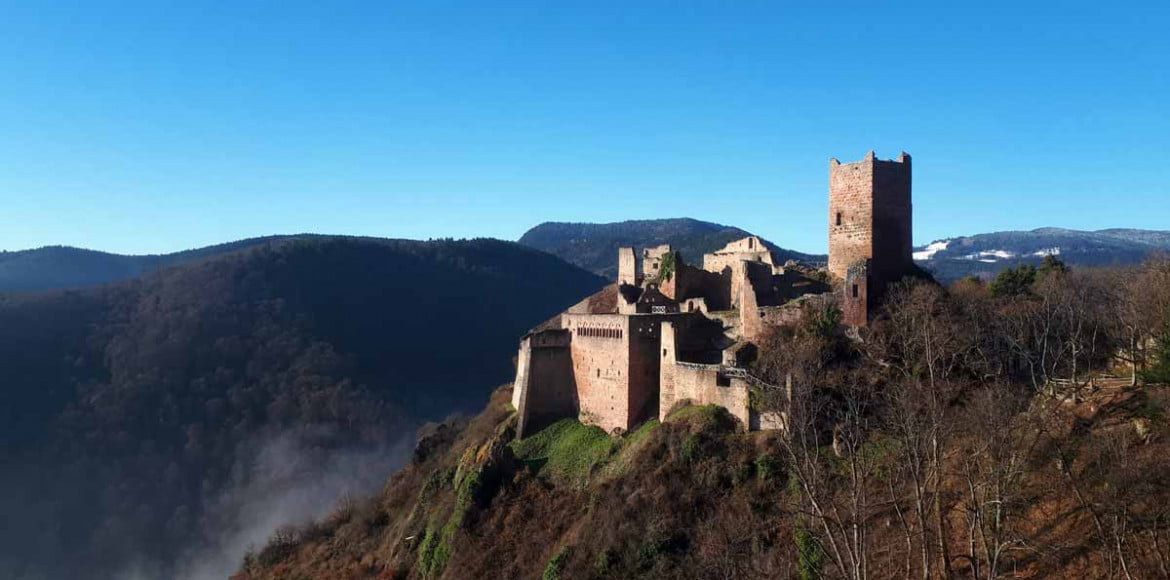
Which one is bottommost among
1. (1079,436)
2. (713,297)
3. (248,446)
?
(248,446)

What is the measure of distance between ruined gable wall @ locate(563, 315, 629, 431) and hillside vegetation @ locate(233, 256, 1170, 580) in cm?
124

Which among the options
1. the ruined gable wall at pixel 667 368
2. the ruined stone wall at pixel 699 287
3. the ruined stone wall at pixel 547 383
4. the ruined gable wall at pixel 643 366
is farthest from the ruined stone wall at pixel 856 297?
the ruined stone wall at pixel 547 383

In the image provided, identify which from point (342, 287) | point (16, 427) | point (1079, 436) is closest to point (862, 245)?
point (1079, 436)

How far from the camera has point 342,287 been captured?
6708 inches

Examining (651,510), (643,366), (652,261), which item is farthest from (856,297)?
(652,261)

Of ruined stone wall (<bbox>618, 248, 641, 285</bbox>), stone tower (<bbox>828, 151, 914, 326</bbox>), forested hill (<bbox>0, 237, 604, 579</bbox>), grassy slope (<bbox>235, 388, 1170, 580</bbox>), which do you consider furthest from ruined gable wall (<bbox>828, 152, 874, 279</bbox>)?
forested hill (<bbox>0, 237, 604, 579</bbox>)

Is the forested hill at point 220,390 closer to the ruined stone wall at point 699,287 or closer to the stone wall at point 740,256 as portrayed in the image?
the stone wall at point 740,256

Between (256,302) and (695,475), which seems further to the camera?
(256,302)

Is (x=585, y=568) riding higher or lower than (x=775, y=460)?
lower

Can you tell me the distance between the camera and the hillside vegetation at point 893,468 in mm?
23312

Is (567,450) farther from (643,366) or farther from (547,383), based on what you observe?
(643,366)

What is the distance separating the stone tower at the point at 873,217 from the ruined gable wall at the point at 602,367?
31.6 feet

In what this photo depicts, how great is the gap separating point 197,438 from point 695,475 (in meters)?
108

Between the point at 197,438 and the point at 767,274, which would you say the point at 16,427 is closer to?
the point at 197,438
